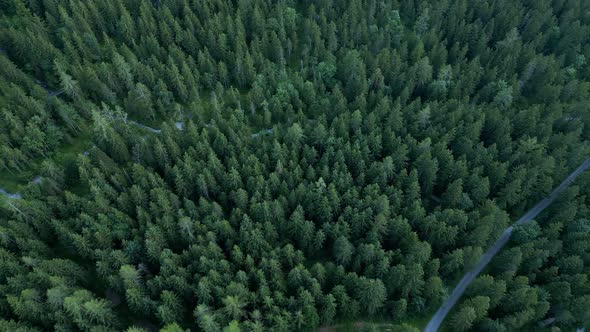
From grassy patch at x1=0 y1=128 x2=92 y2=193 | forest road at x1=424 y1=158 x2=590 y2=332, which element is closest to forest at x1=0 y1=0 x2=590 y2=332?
grassy patch at x1=0 y1=128 x2=92 y2=193

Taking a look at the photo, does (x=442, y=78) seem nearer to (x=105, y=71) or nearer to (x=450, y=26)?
(x=450, y=26)

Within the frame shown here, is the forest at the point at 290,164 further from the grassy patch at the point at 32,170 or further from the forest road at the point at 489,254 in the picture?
the forest road at the point at 489,254

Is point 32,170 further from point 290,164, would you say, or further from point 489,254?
point 489,254

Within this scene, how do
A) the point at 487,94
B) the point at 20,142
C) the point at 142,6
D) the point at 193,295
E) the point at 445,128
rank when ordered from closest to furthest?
the point at 193,295 < the point at 20,142 < the point at 445,128 < the point at 487,94 < the point at 142,6

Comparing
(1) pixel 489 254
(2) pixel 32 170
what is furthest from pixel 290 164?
(2) pixel 32 170

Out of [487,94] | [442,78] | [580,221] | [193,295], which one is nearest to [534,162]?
[580,221]

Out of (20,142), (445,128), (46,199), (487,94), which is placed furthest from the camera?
(487,94)

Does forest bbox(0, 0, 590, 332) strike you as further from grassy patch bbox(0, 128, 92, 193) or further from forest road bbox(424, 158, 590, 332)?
forest road bbox(424, 158, 590, 332)
